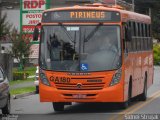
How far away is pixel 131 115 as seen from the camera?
57.7 ft

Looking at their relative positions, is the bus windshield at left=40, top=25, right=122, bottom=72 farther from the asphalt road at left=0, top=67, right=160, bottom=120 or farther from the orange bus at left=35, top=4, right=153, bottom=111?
the asphalt road at left=0, top=67, right=160, bottom=120

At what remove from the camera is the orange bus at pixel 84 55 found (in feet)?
60.5

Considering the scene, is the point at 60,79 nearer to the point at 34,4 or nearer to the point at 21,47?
the point at 34,4

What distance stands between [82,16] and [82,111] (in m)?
2.99

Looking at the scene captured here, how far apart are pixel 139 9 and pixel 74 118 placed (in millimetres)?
89417

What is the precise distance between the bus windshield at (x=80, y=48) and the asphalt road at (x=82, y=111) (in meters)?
1.37

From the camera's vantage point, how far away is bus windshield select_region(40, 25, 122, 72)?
60.9 feet

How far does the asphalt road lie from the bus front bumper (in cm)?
45

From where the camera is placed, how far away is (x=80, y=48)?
1867cm

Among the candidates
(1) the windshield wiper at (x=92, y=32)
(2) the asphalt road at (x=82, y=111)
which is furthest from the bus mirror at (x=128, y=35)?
(2) the asphalt road at (x=82, y=111)

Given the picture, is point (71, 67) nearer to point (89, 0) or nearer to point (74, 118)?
point (74, 118)

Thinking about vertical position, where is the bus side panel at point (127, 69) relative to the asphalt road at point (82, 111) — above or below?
above

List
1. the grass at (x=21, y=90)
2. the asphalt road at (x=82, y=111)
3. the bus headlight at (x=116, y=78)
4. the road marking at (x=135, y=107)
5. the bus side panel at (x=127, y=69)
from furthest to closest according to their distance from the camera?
the grass at (x=21, y=90)
the bus side panel at (x=127, y=69)
the bus headlight at (x=116, y=78)
the asphalt road at (x=82, y=111)
the road marking at (x=135, y=107)

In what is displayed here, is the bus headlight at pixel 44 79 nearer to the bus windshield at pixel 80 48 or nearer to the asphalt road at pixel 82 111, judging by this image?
the bus windshield at pixel 80 48
